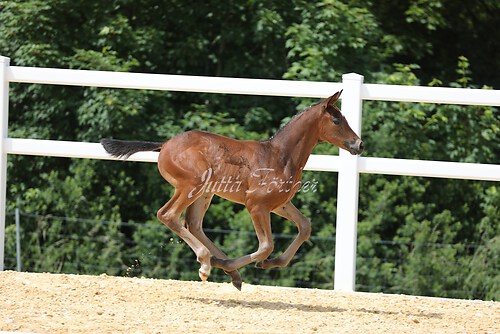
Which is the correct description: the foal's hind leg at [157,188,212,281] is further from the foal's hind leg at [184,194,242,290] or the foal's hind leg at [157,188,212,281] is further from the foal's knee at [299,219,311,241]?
the foal's knee at [299,219,311,241]

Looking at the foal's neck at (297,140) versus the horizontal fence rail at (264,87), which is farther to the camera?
the horizontal fence rail at (264,87)

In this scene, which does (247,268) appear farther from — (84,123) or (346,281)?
(346,281)

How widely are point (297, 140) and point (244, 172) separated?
0.47 m

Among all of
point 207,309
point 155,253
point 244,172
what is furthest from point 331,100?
point 155,253

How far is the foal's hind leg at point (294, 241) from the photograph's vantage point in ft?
21.0

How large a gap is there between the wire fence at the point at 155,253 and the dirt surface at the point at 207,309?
4473 millimetres

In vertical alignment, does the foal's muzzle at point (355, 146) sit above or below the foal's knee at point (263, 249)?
above

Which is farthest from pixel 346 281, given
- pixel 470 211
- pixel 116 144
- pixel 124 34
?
pixel 124 34

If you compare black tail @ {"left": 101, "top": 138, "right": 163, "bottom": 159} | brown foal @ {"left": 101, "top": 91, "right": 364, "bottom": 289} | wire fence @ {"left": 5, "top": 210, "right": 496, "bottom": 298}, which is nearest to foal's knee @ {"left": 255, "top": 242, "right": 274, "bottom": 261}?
brown foal @ {"left": 101, "top": 91, "right": 364, "bottom": 289}

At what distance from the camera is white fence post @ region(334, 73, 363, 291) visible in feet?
24.7

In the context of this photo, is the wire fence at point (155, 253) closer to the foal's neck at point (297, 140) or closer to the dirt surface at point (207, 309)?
the dirt surface at point (207, 309)

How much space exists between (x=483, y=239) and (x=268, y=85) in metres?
5.56

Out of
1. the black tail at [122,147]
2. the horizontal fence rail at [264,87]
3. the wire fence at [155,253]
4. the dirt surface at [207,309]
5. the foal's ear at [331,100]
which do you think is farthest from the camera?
the wire fence at [155,253]

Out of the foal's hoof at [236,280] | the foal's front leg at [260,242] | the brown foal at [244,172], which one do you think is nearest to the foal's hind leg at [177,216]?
the brown foal at [244,172]
